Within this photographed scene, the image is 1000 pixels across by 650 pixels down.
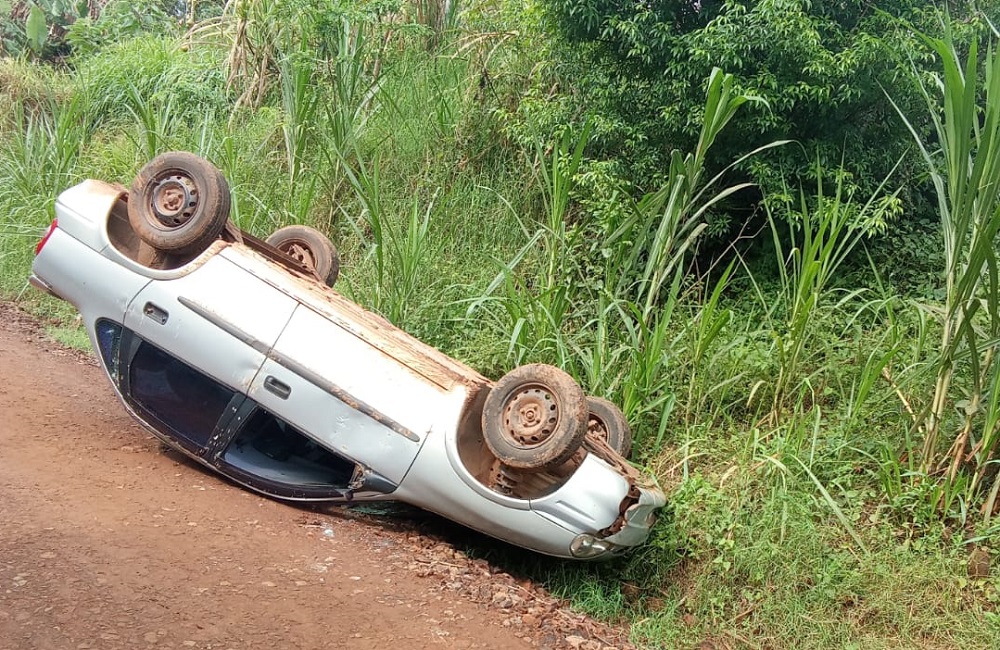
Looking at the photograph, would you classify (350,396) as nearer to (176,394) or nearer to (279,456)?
(279,456)

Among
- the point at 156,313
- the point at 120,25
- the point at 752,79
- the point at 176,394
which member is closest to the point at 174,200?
the point at 156,313

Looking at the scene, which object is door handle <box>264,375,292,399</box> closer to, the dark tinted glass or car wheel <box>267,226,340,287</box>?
the dark tinted glass

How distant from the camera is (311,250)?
584 cm

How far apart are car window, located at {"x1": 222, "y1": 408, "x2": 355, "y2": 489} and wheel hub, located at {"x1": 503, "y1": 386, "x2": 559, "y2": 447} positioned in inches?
37.0

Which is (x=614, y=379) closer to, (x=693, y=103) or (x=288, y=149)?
(x=693, y=103)

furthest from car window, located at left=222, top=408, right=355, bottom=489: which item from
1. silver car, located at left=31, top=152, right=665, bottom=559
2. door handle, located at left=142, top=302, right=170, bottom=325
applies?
door handle, located at left=142, top=302, right=170, bottom=325

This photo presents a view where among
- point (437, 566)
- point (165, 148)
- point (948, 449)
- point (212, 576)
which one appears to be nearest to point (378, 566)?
point (437, 566)

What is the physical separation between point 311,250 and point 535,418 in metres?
2.47

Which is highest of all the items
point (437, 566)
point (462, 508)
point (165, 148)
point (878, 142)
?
point (878, 142)

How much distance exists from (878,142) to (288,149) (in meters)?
5.01

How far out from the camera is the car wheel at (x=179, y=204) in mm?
4574

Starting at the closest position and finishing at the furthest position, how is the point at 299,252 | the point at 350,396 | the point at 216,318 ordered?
the point at 350,396 → the point at 216,318 → the point at 299,252

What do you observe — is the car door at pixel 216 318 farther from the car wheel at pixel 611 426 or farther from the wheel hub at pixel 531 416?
the car wheel at pixel 611 426

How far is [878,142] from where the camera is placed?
254 inches
